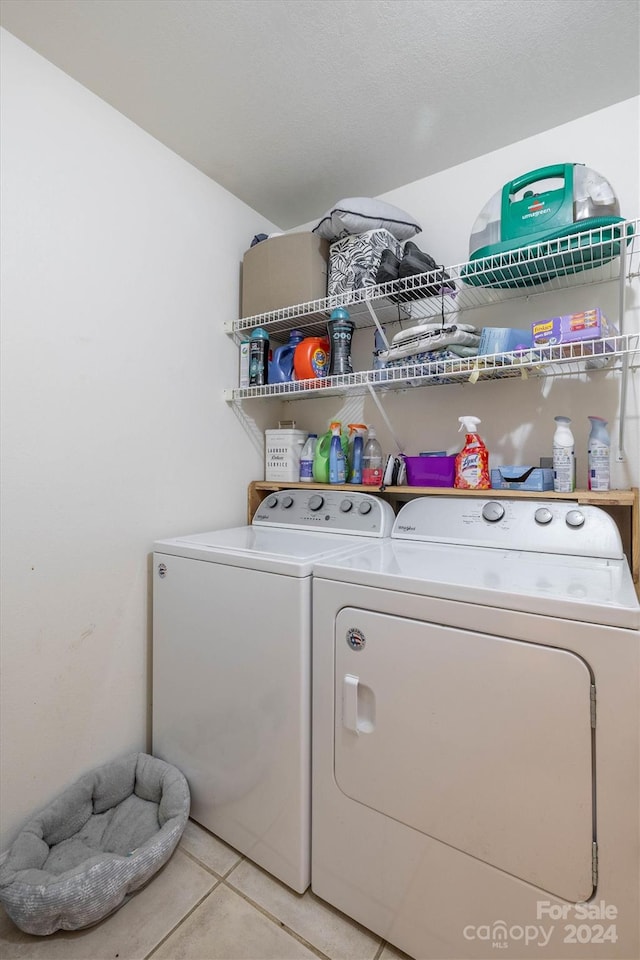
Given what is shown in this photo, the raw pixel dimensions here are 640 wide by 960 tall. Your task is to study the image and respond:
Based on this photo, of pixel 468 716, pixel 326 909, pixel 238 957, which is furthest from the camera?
pixel 326 909

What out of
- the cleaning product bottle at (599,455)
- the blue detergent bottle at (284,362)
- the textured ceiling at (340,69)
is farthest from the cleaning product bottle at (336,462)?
the textured ceiling at (340,69)

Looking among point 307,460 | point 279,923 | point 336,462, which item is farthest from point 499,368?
point 279,923

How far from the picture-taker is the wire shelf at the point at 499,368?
138 cm

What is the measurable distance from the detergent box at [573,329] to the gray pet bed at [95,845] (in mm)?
1919

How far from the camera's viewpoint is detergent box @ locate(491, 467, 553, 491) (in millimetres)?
1574

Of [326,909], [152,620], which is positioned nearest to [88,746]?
[152,620]

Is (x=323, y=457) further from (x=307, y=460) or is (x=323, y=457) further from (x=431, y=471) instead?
(x=431, y=471)

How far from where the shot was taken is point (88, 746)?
1.57 m

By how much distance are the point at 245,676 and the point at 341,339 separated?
1.35 meters

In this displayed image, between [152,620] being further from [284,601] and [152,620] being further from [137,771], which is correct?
[284,601]

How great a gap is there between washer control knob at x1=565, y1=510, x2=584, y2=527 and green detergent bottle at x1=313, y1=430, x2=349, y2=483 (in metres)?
0.96

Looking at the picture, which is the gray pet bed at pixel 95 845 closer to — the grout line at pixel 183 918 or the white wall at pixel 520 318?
the grout line at pixel 183 918

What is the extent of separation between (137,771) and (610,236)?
2429mm

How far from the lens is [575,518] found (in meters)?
1.42
